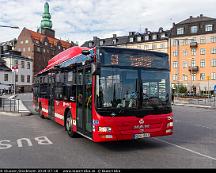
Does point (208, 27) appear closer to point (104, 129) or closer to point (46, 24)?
point (46, 24)

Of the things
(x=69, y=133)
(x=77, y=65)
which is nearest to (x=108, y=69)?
(x=77, y=65)

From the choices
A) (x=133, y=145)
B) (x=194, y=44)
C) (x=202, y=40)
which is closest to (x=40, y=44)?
(x=194, y=44)

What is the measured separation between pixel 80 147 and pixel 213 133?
19.7 ft

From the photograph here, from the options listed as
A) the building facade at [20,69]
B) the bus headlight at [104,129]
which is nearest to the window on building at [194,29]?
the building facade at [20,69]

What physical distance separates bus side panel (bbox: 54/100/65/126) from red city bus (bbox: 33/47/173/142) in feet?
7.51

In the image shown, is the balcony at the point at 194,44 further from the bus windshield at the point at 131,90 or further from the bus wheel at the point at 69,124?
the bus windshield at the point at 131,90

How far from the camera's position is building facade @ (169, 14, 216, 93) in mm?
75250

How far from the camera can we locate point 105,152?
838cm

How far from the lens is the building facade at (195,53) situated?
7525 centimetres

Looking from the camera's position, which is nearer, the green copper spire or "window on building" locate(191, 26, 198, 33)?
"window on building" locate(191, 26, 198, 33)

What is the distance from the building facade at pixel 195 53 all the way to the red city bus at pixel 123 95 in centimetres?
6672

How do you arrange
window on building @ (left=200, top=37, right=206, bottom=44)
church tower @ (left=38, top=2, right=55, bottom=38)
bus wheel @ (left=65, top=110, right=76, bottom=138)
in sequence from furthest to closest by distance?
church tower @ (left=38, top=2, right=55, bottom=38) < window on building @ (left=200, top=37, right=206, bottom=44) < bus wheel @ (left=65, top=110, right=76, bottom=138)

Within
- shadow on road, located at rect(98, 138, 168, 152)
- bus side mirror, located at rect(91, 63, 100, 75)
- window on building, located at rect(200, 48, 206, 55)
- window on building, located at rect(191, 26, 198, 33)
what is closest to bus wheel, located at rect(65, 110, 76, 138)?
shadow on road, located at rect(98, 138, 168, 152)

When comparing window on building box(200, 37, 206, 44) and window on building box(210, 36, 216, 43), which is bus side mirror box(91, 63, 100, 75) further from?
window on building box(200, 37, 206, 44)
